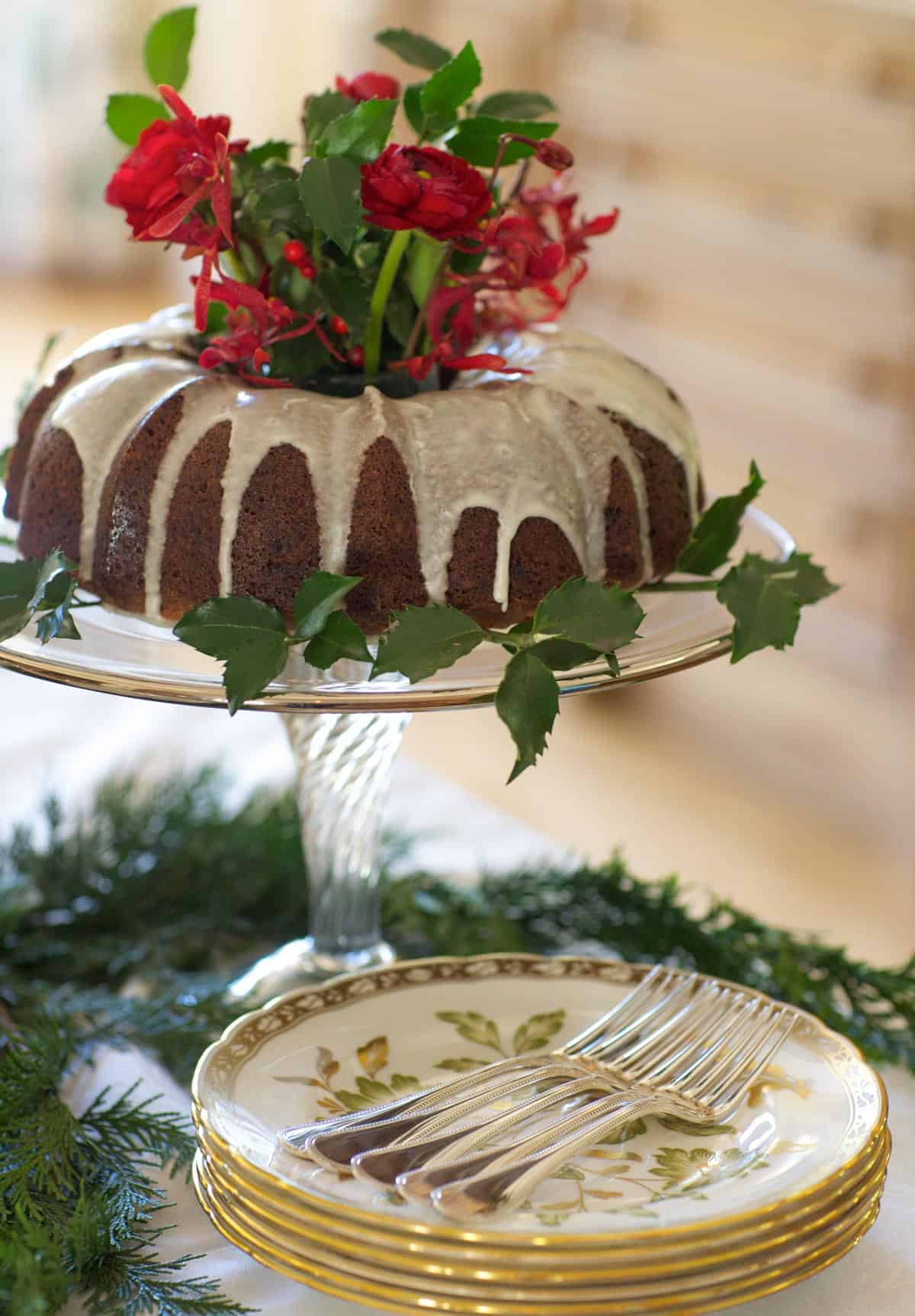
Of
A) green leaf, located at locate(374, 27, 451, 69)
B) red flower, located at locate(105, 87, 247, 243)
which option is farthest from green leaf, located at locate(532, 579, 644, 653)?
green leaf, located at locate(374, 27, 451, 69)

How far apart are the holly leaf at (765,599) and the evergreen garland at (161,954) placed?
0.19 metres

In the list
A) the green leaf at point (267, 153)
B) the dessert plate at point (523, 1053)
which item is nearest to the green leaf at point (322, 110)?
the green leaf at point (267, 153)

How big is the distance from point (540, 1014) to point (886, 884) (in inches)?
50.6

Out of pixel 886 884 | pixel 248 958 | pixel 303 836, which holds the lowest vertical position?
pixel 886 884

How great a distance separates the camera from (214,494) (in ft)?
2.22

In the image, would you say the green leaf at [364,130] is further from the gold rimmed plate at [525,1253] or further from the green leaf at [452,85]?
the gold rimmed plate at [525,1253]

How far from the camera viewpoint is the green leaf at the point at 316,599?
23.6 inches

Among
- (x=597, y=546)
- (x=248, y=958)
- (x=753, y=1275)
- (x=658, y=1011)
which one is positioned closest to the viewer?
(x=753, y=1275)

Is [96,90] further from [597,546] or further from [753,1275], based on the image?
[753,1275]

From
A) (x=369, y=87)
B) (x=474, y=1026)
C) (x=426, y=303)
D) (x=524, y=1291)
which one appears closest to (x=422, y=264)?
(x=426, y=303)

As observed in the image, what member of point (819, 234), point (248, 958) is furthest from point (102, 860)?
point (819, 234)

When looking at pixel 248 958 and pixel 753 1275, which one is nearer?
pixel 753 1275

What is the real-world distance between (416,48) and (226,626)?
35 centimetres

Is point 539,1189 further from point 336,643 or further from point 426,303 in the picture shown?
point 426,303
